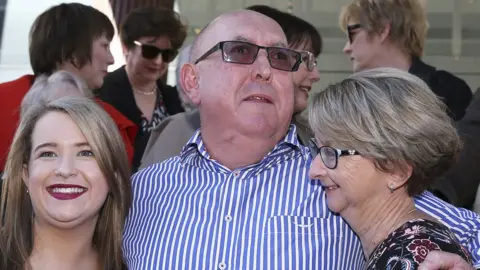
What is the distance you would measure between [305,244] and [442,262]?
62 cm

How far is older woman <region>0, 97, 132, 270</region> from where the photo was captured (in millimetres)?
2812

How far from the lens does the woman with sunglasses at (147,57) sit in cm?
514

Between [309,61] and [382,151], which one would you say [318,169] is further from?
[309,61]

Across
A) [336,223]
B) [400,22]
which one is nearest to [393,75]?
[336,223]

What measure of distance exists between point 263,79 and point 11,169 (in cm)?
91

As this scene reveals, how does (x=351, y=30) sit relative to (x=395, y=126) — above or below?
below

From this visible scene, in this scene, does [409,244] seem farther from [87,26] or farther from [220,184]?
[87,26]

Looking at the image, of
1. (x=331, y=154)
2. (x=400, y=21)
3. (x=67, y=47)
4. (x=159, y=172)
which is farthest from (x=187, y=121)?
(x=331, y=154)

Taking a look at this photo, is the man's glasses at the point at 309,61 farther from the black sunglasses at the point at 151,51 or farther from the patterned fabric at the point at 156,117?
the black sunglasses at the point at 151,51

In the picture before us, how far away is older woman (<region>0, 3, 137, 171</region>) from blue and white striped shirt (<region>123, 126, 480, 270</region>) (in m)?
1.25

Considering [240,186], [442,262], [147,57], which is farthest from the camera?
[147,57]

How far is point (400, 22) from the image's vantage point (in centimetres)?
444

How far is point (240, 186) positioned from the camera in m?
3.01

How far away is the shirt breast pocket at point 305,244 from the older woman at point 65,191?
528 mm
